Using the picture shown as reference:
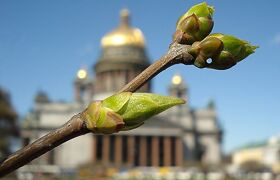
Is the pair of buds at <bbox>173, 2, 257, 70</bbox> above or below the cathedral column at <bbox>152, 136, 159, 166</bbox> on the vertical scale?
above

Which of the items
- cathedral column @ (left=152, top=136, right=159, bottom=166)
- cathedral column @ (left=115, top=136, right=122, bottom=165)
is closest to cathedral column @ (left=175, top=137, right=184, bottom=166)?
cathedral column @ (left=152, top=136, right=159, bottom=166)

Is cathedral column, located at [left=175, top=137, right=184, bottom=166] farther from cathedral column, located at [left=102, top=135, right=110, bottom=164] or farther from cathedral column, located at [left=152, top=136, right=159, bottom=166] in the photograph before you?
cathedral column, located at [left=102, top=135, right=110, bottom=164]

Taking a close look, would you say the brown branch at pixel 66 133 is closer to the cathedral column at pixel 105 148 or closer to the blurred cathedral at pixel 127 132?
the blurred cathedral at pixel 127 132

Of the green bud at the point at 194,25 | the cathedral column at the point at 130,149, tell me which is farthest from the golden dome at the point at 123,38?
the green bud at the point at 194,25

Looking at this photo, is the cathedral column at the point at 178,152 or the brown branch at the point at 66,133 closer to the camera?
the brown branch at the point at 66,133

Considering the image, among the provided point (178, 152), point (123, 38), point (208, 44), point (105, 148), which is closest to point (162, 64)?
point (208, 44)

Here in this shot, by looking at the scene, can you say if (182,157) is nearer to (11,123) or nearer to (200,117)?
(200,117)
